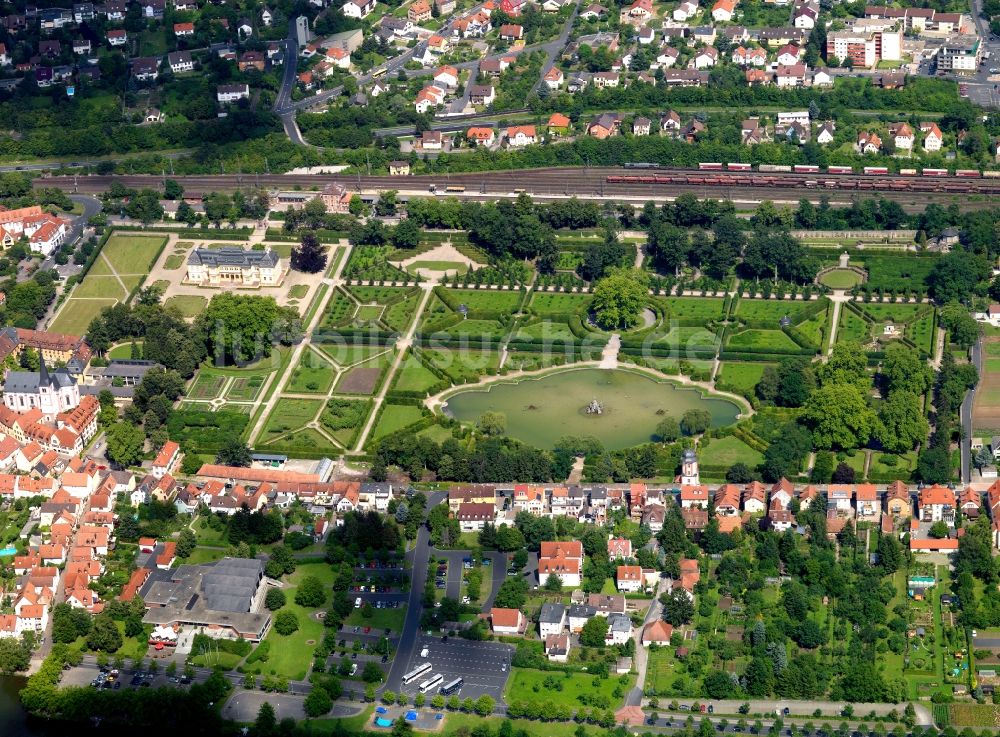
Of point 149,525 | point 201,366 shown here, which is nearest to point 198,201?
point 201,366

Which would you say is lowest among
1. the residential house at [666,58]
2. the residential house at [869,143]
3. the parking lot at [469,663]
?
the residential house at [666,58]

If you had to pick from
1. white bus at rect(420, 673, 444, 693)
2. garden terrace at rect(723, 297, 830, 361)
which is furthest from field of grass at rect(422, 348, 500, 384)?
white bus at rect(420, 673, 444, 693)

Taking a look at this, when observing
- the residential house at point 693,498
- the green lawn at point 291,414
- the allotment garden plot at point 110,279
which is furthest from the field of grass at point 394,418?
the allotment garden plot at point 110,279

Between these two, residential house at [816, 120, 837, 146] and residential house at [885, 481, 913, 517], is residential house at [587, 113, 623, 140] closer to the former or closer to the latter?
residential house at [816, 120, 837, 146]

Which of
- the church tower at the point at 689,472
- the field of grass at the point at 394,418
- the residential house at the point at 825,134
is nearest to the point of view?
the church tower at the point at 689,472

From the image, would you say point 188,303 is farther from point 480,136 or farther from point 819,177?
point 819,177

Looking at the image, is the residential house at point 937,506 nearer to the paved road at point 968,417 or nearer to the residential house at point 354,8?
the paved road at point 968,417

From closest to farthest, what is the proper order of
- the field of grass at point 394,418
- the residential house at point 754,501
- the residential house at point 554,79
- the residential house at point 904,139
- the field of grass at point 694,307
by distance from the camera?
the residential house at point 754,501 → the field of grass at point 394,418 → the field of grass at point 694,307 → the residential house at point 904,139 → the residential house at point 554,79

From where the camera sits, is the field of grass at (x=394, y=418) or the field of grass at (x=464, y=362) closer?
the field of grass at (x=394, y=418)
